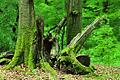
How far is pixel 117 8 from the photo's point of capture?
23547 mm

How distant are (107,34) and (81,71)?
363 inches

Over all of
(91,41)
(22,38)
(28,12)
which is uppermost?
(28,12)

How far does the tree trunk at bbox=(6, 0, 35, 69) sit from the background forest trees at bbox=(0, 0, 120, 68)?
8.56ft

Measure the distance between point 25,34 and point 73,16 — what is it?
3.44 meters

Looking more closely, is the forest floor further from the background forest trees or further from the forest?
the background forest trees

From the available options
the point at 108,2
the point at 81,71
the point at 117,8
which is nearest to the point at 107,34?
the point at 117,8

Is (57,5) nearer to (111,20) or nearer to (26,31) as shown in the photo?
(111,20)

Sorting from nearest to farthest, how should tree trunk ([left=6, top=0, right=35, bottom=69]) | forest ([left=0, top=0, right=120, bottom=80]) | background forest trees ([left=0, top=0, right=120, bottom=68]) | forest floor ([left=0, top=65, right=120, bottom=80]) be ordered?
forest floor ([left=0, top=65, right=120, bottom=80])
forest ([left=0, top=0, right=120, bottom=80])
tree trunk ([left=6, top=0, right=35, bottom=69])
background forest trees ([left=0, top=0, right=120, bottom=68])

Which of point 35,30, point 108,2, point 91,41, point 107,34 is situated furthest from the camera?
point 108,2

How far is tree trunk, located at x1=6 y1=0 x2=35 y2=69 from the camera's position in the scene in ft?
36.5

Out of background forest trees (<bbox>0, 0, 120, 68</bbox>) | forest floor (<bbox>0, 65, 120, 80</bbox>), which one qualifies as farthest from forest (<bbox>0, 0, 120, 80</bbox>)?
background forest trees (<bbox>0, 0, 120, 68</bbox>)

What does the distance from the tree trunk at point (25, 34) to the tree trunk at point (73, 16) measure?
2.90 metres

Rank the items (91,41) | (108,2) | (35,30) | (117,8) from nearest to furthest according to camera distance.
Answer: (35,30)
(91,41)
(117,8)
(108,2)

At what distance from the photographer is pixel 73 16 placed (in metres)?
14.0
